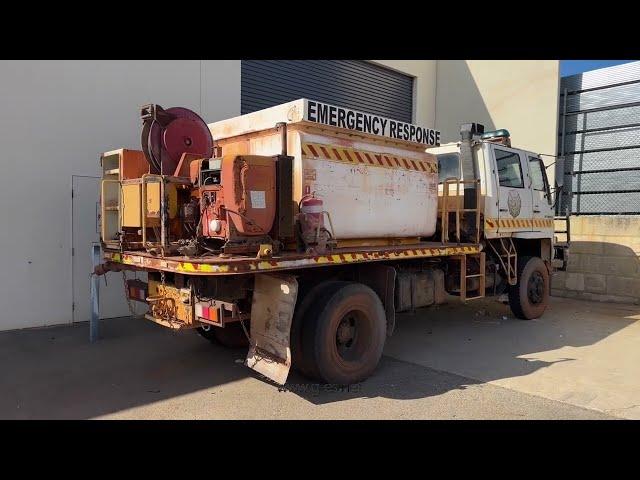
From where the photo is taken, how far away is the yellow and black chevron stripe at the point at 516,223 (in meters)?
7.64

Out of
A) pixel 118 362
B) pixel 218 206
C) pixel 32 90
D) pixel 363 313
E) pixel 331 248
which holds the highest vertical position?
pixel 32 90

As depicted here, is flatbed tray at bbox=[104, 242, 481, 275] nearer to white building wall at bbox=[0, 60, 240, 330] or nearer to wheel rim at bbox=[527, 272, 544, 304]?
white building wall at bbox=[0, 60, 240, 330]

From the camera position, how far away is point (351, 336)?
212 inches

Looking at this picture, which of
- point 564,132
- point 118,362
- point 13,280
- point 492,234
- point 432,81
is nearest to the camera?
point 118,362

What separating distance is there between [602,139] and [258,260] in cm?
1162

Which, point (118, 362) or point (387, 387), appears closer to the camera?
point (387, 387)

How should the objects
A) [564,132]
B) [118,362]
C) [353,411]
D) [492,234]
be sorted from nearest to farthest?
[353,411], [118,362], [492,234], [564,132]

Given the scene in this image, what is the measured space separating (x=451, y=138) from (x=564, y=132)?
10.0 ft

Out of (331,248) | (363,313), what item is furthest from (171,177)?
(363,313)

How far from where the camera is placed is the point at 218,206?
15.1ft

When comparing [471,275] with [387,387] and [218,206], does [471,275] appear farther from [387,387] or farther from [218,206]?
[218,206]

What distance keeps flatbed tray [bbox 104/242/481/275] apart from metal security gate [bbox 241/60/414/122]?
17.6 feet

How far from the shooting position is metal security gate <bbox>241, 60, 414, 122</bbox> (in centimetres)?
1013

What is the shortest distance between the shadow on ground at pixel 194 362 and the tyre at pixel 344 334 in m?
0.18
